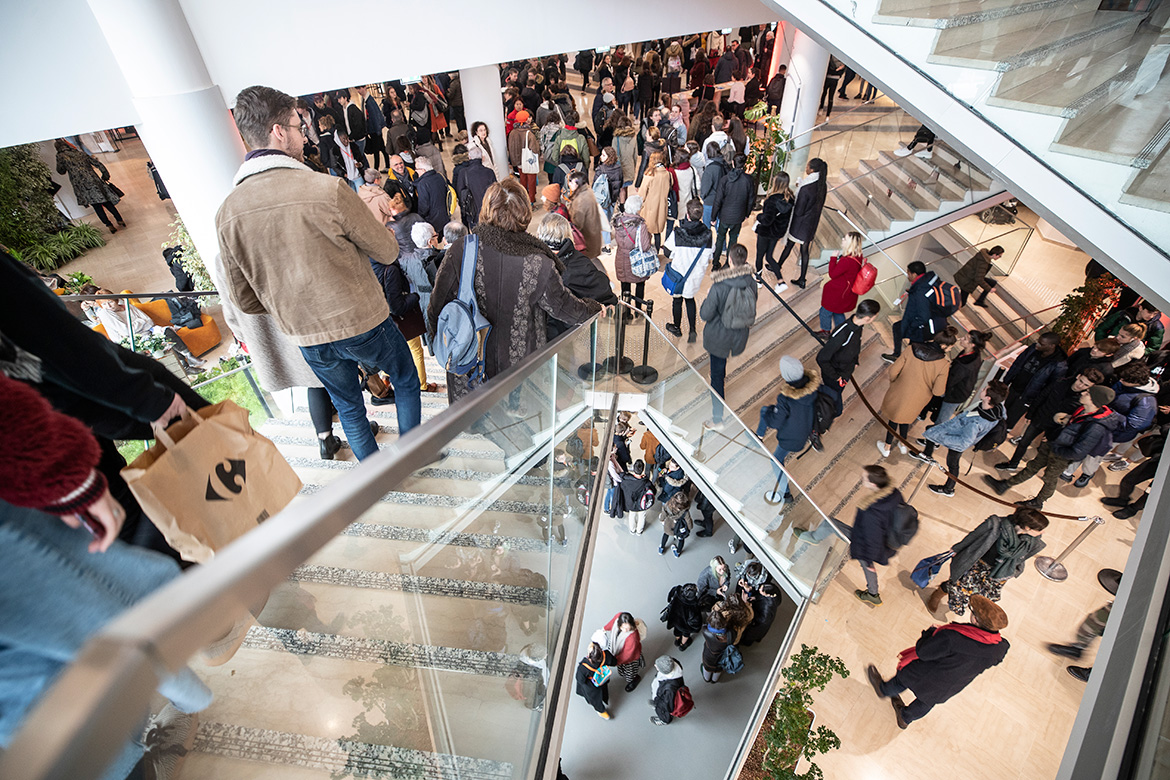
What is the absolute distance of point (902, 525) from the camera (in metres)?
4.93

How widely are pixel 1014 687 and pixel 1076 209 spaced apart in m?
4.84

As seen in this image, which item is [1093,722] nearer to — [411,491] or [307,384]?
[411,491]

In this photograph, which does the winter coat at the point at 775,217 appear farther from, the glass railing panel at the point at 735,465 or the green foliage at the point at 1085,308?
the green foliage at the point at 1085,308

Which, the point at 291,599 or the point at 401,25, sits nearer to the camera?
the point at 291,599

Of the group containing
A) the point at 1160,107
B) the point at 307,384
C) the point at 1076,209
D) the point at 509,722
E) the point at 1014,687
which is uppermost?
the point at 1160,107

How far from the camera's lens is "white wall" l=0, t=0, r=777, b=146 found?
11.4 ft

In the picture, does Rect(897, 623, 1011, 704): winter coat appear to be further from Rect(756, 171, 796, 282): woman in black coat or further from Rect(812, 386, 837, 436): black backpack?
Rect(756, 171, 796, 282): woman in black coat

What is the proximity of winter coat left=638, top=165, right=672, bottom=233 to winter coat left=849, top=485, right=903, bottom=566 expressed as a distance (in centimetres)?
422

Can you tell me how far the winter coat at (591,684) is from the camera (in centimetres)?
691

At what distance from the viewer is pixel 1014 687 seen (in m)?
→ 5.86

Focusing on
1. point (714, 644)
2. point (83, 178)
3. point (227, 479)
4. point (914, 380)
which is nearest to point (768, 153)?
point (914, 380)

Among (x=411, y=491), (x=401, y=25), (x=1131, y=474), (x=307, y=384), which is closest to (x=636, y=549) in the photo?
(x=1131, y=474)

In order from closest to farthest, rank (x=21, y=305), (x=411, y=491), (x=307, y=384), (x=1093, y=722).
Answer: (x=21, y=305), (x=411, y=491), (x=1093, y=722), (x=307, y=384)

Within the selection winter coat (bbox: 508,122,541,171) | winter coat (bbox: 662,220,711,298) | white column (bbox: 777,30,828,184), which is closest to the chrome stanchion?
winter coat (bbox: 662,220,711,298)
